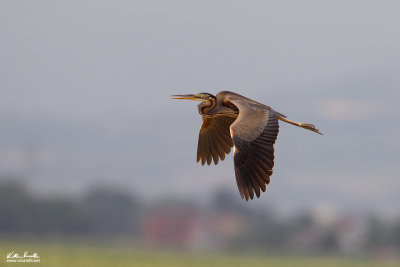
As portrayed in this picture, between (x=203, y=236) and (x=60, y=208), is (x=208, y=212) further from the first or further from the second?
(x=60, y=208)

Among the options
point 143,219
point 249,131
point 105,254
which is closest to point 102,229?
point 143,219

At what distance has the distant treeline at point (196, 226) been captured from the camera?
84500 mm

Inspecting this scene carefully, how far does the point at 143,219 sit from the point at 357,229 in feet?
76.3

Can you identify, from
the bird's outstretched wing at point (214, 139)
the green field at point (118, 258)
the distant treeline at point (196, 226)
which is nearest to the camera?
the bird's outstretched wing at point (214, 139)

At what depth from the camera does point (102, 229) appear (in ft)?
308

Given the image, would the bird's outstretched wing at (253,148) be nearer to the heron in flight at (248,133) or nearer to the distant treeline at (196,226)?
the heron in flight at (248,133)

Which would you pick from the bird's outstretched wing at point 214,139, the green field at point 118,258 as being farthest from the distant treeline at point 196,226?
the bird's outstretched wing at point 214,139

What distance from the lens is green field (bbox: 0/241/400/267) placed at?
174ft

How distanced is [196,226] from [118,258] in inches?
1290

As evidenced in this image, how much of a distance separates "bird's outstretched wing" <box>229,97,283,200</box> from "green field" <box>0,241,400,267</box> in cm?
3065

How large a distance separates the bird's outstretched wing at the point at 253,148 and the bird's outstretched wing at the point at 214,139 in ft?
4.73

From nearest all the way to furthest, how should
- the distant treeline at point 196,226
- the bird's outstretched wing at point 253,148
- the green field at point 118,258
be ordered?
the bird's outstretched wing at point 253,148, the green field at point 118,258, the distant treeline at point 196,226

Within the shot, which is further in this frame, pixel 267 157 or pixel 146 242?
pixel 146 242

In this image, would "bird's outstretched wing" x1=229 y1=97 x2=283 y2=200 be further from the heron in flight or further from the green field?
the green field
